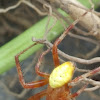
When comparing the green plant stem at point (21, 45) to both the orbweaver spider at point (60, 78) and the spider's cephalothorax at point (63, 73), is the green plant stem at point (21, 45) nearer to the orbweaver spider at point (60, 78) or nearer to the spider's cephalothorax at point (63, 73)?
the orbweaver spider at point (60, 78)

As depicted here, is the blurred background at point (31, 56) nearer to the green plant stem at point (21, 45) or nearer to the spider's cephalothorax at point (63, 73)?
the green plant stem at point (21, 45)

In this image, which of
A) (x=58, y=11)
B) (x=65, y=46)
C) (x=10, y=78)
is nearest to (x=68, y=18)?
(x=58, y=11)

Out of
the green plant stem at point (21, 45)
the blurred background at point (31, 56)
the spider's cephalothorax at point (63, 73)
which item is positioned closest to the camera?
the spider's cephalothorax at point (63, 73)

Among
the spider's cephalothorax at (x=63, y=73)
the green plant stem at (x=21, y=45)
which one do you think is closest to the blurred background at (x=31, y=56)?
the green plant stem at (x=21, y=45)

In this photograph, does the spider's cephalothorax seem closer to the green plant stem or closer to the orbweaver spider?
the orbweaver spider

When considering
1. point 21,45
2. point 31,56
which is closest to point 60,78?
point 21,45

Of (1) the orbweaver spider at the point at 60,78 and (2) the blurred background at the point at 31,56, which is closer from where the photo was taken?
(1) the orbweaver spider at the point at 60,78

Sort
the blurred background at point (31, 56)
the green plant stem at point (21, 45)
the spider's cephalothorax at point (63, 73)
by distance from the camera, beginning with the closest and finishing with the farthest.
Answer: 1. the spider's cephalothorax at point (63, 73)
2. the green plant stem at point (21, 45)
3. the blurred background at point (31, 56)

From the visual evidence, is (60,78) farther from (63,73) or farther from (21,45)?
(21,45)

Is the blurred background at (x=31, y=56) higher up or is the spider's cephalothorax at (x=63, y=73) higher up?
the spider's cephalothorax at (x=63, y=73)

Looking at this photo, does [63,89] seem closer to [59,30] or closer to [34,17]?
[59,30]

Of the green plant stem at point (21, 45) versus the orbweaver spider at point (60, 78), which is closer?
the orbweaver spider at point (60, 78)

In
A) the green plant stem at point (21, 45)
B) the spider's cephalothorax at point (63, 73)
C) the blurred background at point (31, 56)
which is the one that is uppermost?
the spider's cephalothorax at point (63, 73)
